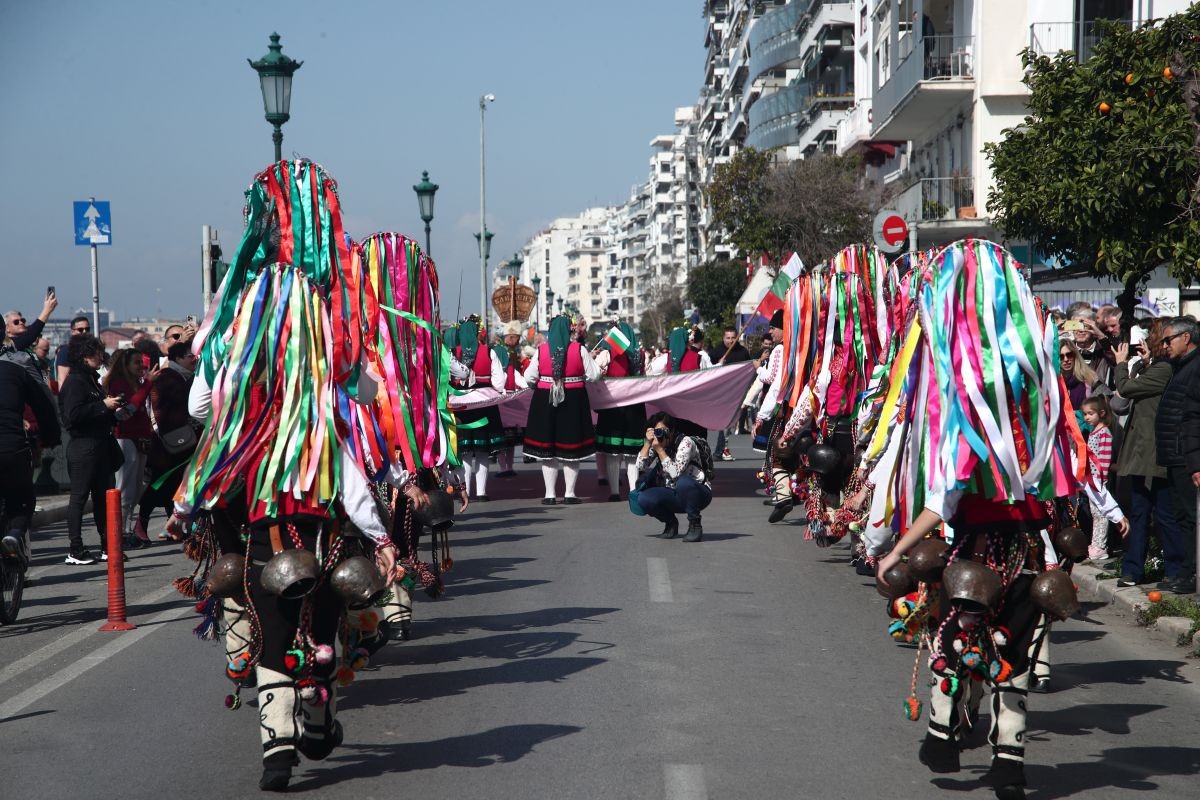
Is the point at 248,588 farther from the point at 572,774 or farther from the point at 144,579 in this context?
Answer: the point at 144,579

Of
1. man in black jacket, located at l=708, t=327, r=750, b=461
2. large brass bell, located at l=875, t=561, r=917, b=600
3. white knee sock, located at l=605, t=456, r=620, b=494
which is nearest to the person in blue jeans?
white knee sock, located at l=605, t=456, r=620, b=494

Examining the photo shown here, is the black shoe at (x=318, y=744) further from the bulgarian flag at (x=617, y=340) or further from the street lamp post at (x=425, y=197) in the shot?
the street lamp post at (x=425, y=197)

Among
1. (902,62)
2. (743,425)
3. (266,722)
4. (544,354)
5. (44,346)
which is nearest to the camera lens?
(266,722)

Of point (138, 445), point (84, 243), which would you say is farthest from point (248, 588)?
point (84, 243)

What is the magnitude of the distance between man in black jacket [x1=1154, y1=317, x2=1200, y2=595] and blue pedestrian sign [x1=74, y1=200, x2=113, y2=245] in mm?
15046

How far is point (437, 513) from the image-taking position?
28.9ft

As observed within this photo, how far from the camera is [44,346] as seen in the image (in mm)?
14836

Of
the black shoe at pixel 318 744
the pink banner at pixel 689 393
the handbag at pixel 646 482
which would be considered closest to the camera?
the black shoe at pixel 318 744

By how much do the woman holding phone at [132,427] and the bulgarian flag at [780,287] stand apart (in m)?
6.81

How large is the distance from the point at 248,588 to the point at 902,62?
31845mm

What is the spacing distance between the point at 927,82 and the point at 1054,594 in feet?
94.6

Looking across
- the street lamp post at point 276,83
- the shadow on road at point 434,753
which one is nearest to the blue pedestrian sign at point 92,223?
the street lamp post at point 276,83

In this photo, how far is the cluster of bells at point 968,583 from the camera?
17.0 ft

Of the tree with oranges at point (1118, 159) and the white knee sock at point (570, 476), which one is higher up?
the tree with oranges at point (1118, 159)
